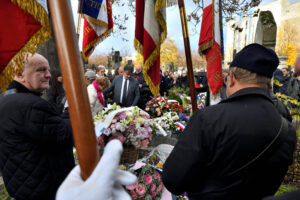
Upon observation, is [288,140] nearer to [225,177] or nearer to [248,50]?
[225,177]

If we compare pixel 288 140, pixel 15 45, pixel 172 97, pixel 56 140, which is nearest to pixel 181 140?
pixel 288 140

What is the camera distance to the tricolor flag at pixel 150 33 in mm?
2313

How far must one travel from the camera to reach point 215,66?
110 inches

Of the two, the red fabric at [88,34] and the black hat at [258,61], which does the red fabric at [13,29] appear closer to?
the black hat at [258,61]

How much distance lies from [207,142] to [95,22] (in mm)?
2290

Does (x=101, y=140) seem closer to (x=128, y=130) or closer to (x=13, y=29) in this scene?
(x=128, y=130)

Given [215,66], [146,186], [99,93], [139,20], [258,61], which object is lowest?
[146,186]

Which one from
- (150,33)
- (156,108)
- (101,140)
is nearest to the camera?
(101,140)

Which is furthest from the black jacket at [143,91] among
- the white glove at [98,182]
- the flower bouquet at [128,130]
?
the white glove at [98,182]

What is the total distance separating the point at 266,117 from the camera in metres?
1.12

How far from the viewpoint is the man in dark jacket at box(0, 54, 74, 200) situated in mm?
1352

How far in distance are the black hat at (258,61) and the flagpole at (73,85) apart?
3.74 feet

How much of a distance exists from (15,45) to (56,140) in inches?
27.4

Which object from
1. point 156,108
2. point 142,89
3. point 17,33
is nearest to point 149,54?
point 17,33
